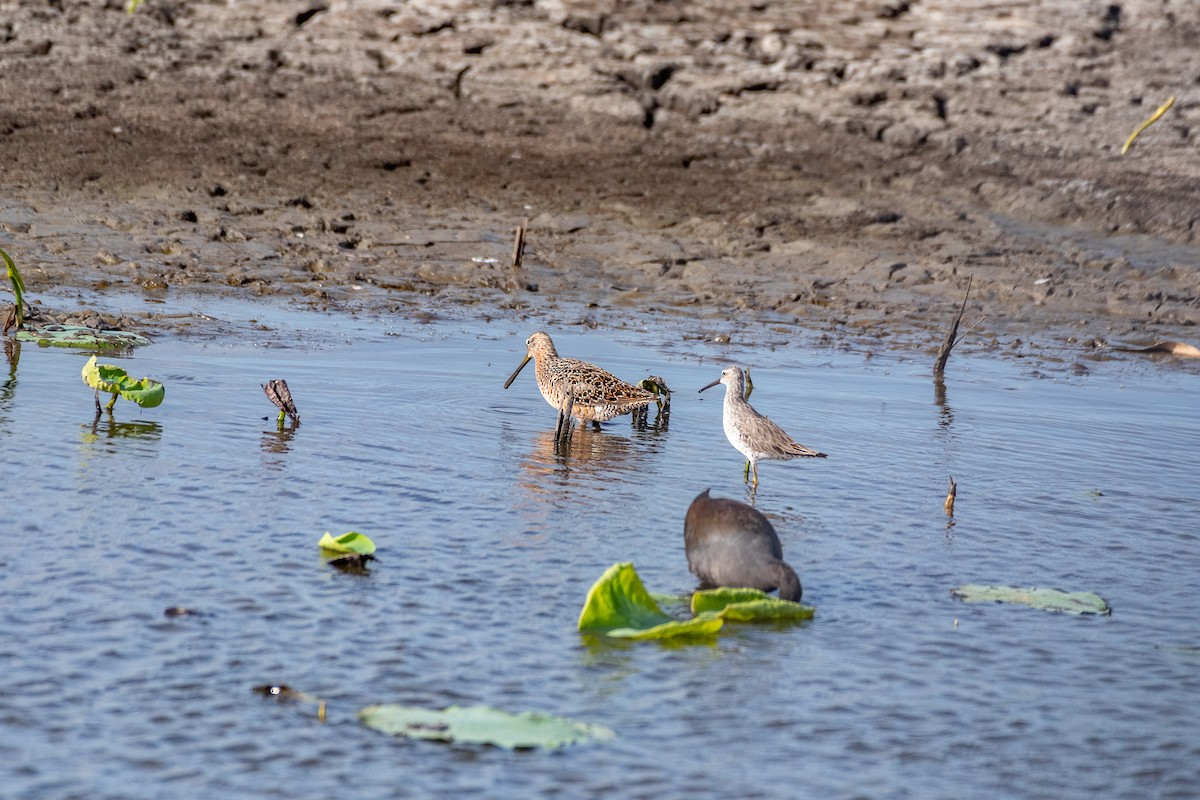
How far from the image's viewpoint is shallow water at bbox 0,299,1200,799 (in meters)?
4.48

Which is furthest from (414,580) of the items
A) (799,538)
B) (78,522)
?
(799,538)

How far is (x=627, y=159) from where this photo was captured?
17.6m

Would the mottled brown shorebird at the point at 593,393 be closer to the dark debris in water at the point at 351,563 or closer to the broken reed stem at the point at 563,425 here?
the broken reed stem at the point at 563,425

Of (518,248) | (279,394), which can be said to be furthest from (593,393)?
(518,248)

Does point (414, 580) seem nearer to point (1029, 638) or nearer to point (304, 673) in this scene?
point (304, 673)

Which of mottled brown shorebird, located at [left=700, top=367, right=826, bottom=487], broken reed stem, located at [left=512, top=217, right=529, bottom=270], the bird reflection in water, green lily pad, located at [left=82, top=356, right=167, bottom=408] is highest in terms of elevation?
broken reed stem, located at [left=512, top=217, right=529, bottom=270]

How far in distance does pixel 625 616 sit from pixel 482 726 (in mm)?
1118

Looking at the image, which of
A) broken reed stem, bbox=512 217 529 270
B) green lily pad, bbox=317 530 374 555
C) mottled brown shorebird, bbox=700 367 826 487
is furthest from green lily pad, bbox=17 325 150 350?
green lily pad, bbox=317 530 374 555

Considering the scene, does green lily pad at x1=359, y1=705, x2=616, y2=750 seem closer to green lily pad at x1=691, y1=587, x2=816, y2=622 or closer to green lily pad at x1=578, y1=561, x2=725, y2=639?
green lily pad at x1=578, y1=561, x2=725, y2=639

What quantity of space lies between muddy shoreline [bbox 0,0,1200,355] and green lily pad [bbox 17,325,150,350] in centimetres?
240

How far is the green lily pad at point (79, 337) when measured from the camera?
1076 centimetres

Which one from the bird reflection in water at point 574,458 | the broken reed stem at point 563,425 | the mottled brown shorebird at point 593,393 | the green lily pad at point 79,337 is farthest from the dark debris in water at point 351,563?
the green lily pad at point 79,337

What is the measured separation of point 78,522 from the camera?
6.56m

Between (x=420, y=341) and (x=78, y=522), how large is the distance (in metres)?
6.12
